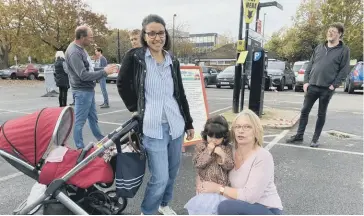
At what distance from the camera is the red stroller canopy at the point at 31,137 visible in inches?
95.2

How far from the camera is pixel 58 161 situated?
8.18 ft

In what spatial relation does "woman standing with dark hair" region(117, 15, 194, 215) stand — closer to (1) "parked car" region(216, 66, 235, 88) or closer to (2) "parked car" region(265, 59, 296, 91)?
(2) "parked car" region(265, 59, 296, 91)

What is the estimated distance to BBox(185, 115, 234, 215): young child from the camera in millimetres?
2377

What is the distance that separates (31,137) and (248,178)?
1.70m

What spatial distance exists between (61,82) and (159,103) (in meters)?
7.21

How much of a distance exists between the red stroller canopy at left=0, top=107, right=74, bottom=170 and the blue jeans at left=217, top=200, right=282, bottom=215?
1.42m

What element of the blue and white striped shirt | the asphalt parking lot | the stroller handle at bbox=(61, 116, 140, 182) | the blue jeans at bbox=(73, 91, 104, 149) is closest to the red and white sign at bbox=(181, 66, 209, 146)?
the asphalt parking lot

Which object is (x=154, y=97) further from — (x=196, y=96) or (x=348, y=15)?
(x=348, y=15)

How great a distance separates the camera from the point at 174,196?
344 centimetres

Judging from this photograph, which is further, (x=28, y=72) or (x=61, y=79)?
(x=28, y=72)

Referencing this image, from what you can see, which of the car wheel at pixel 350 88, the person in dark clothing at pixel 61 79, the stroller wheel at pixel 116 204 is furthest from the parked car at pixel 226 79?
the stroller wheel at pixel 116 204

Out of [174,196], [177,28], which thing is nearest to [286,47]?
[177,28]

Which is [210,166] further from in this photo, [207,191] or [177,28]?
[177,28]

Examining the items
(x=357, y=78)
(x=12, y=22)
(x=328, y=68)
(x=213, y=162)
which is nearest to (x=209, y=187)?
(x=213, y=162)
